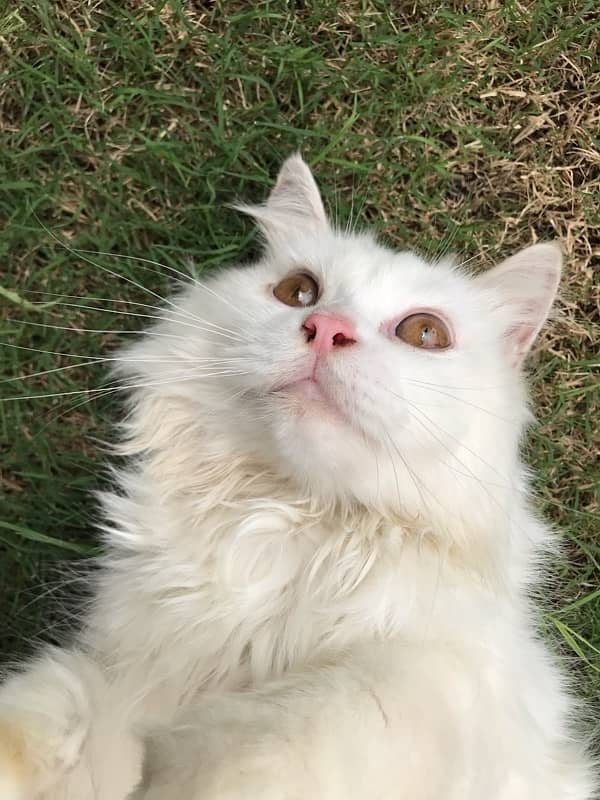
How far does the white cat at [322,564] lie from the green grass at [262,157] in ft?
2.16

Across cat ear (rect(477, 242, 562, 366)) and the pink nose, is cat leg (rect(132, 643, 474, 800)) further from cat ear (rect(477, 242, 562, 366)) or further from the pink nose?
cat ear (rect(477, 242, 562, 366))

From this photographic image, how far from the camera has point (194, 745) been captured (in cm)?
108

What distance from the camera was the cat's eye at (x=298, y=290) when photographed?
1.61 m

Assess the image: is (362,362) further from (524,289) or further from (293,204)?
(293,204)

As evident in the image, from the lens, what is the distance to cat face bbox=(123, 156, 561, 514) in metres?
1.31

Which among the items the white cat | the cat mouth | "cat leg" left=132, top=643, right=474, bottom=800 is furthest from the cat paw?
the cat mouth

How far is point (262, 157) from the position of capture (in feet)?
7.64

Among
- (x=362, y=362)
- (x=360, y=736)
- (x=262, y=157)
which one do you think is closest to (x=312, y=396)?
(x=362, y=362)

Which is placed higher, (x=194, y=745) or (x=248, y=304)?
(x=248, y=304)

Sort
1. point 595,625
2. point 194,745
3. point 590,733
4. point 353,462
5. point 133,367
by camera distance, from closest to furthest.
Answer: point 194,745 < point 353,462 < point 133,367 < point 590,733 < point 595,625

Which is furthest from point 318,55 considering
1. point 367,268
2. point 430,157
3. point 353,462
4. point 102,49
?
point 353,462

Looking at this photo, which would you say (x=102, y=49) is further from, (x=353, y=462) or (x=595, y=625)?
(x=595, y=625)

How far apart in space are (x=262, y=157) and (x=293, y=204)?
52 cm

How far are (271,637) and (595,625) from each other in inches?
52.5
